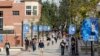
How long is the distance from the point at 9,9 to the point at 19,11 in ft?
12.4

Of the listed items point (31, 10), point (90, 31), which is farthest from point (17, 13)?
point (90, 31)

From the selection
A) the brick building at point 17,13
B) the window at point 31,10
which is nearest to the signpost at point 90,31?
the brick building at point 17,13

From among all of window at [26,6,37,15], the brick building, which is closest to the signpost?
the brick building

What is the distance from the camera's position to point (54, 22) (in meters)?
146

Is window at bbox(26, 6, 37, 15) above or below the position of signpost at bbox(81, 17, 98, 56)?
below

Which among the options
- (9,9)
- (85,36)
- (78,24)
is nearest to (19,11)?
(9,9)

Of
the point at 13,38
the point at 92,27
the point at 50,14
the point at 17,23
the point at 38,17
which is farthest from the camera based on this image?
the point at 50,14

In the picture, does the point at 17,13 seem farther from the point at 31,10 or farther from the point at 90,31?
the point at 90,31

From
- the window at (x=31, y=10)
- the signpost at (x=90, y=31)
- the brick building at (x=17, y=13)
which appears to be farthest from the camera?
the window at (x=31, y=10)

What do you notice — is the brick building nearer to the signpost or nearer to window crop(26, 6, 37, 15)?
window crop(26, 6, 37, 15)

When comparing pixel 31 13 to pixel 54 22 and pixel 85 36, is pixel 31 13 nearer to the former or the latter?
pixel 54 22

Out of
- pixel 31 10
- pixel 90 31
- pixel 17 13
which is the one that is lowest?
pixel 17 13

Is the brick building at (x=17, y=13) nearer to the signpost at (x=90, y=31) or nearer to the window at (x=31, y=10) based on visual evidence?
the window at (x=31, y=10)

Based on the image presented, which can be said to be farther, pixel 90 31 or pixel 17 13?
pixel 17 13
